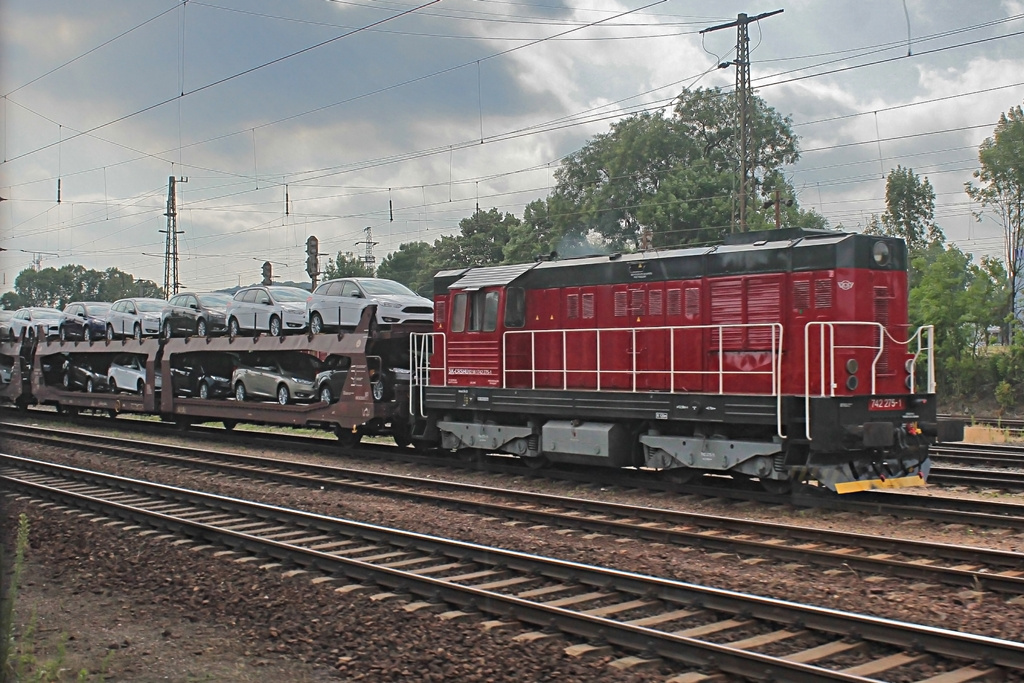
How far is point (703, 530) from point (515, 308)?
589 centimetres

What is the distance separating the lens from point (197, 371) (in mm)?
23438

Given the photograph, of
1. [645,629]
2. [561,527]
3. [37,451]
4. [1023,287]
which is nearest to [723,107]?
[1023,287]

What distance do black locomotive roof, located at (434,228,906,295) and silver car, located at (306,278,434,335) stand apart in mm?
2736

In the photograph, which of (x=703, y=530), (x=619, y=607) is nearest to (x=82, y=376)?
(x=703, y=530)

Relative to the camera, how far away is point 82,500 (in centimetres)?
1212

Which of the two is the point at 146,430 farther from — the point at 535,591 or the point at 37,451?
the point at 535,591

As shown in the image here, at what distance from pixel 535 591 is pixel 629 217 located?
43.6 metres

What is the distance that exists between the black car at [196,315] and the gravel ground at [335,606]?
12561 mm

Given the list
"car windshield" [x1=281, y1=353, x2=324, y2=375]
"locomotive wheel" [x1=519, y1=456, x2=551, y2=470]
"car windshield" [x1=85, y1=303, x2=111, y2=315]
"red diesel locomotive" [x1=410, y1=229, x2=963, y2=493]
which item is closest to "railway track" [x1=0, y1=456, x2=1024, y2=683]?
"red diesel locomotive" [x1=410, y1=229, x2=963, y2=493]

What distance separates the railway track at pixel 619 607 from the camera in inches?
221

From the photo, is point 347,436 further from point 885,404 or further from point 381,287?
point 885,404

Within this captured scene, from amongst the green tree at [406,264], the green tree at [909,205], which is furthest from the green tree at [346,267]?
the green tree at [909,205]

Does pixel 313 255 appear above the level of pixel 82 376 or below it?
above

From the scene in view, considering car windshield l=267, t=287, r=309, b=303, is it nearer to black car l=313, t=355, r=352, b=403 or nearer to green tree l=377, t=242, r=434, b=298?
black car l=313, t=355, r=352, b=403
